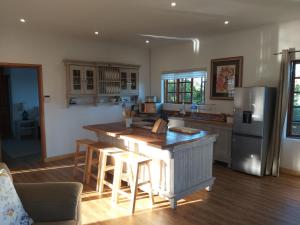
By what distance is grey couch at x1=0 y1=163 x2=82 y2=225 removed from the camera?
1.96m

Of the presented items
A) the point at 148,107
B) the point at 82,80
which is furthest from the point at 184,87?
the point at 82,80

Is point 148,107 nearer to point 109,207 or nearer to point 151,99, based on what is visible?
point 151,99

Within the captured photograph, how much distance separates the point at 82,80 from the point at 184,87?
2470 millimetres

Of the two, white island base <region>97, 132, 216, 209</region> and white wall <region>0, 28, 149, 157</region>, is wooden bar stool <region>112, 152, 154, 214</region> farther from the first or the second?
white wall <region>0, 28, 149, 157</region>

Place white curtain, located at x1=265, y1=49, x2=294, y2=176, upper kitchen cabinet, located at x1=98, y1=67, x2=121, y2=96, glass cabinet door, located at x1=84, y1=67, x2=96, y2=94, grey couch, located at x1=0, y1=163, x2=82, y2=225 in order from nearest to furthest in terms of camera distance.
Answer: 1. grey couch, located at x1=0, y1=163, x2=82, y2=225
2. white curtain, located at x1=265, y1=49, x2=294, y2=176
3. glass cabinet door, located at x1=84, y1=67, x2=96, y2=94
4. upper kitchen cabinet, located at x1=98, y1=67, x2=121, y2=96

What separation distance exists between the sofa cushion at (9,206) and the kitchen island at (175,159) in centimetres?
Answer: 149

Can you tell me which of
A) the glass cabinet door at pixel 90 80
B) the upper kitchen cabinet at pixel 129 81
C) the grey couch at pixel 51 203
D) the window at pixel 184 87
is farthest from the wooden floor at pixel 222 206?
the upper kitchen cabinet at pixel 129 81

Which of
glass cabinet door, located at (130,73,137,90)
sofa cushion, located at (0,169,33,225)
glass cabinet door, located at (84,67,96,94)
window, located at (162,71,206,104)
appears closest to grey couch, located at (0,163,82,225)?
sofa cushion, located at (0,169,33,225)

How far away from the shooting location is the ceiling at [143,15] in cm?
327

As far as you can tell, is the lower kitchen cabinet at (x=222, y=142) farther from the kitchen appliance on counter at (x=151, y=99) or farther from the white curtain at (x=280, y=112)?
the kitchen appliance on counter at (x=151, y=99)

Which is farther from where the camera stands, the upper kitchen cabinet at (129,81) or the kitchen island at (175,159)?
the upper kitchen cabinet at (129,81)

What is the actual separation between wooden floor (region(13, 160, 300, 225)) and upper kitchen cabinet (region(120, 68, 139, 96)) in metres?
2.76

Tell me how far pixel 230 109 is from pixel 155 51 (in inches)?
107

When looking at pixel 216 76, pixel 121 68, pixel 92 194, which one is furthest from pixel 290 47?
pixel 92 194
